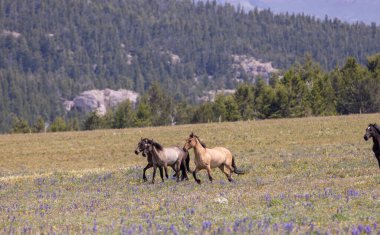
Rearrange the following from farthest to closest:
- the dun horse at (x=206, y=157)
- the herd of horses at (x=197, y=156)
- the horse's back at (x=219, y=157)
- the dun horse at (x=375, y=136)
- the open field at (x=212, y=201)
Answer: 1. the horse's back at (x=219, y=157)
2. the dun horse at (x=206, y=157)
3. the herd of horses at (x=197, y=156)
4. the dun horse at (x=375, y=136)
5. the open field at (x=212, y=201)

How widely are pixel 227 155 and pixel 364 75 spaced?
90.3 metres

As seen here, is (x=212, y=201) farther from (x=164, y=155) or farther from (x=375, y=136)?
(x=164, y=155)

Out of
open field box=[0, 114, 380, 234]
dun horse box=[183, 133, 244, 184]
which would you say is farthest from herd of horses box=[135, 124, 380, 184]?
open field box=[0, 114, 380, 234]

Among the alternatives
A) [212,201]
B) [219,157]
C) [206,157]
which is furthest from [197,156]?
[212,201]

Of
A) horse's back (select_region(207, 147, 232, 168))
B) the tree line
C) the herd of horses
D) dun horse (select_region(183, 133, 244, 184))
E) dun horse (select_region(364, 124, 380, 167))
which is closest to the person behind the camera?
dun horse (select_region(364, 124, 380, 167))

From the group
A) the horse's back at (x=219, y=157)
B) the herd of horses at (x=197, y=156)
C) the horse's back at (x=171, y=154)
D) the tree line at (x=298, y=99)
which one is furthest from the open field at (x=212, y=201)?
the tree line at (x=298, y=99)

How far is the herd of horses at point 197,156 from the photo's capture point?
74.9 ft

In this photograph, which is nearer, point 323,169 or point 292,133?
point 323,169

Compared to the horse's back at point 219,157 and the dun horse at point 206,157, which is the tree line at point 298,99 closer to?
the horse's back at point 219,157

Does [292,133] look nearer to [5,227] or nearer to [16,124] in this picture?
[5,227]

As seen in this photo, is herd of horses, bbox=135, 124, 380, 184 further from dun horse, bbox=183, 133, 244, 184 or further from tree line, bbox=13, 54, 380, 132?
tree line, bbox=13, 54, 380, 132

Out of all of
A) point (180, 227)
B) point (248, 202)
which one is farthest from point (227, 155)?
point (180, 227)

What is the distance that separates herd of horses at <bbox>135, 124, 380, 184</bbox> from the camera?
74.9 ft

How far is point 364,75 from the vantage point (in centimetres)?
10981
